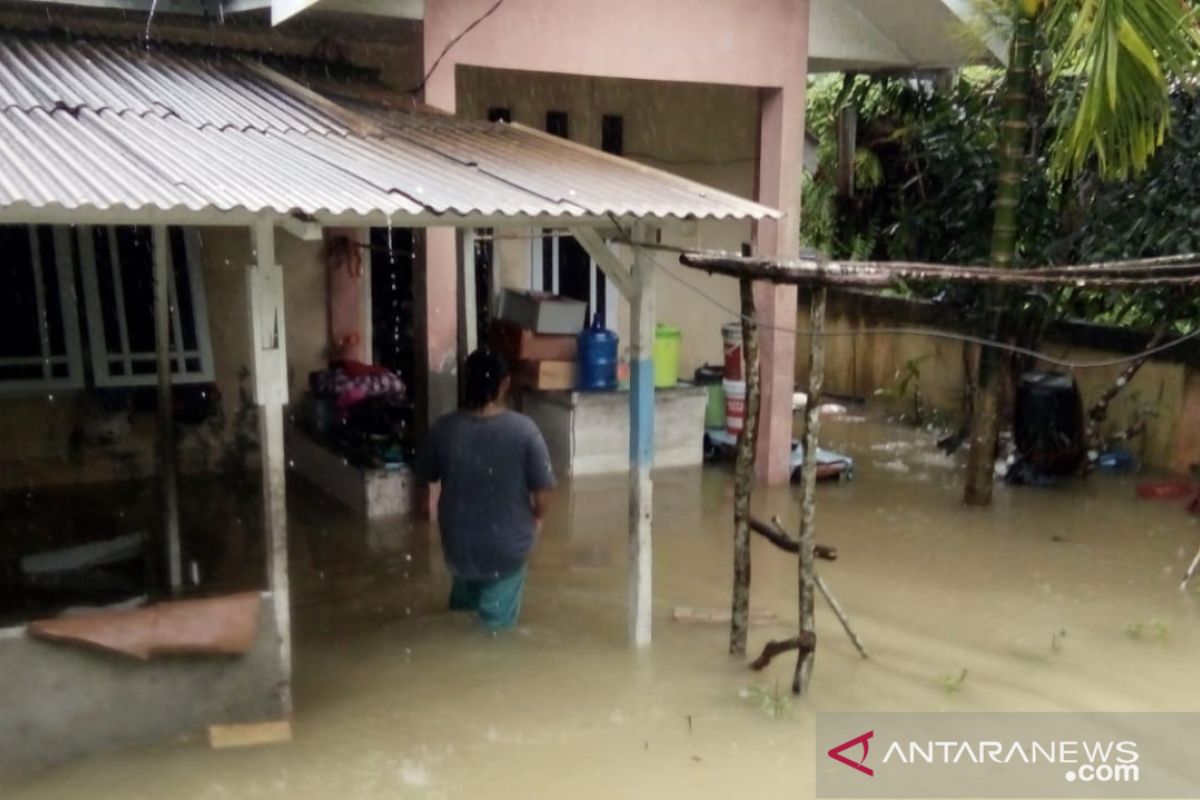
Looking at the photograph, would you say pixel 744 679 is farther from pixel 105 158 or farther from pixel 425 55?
pixel 425 55

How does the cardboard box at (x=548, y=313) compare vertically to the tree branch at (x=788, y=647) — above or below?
above

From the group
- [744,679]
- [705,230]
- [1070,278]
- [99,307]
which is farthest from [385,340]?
[1070,278]

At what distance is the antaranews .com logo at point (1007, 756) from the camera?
5156 millimetres

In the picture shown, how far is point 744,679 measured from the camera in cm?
617

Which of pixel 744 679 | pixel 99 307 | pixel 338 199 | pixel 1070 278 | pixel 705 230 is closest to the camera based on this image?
pixel 338 199

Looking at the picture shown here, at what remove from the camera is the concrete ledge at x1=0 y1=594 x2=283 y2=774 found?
4945 mm

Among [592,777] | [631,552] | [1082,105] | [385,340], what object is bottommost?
[592,777]

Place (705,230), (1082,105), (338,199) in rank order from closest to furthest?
(338,199)
(1082,105)
(705,230)

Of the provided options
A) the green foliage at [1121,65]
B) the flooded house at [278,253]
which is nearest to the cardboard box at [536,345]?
the flooded house at [278,253]

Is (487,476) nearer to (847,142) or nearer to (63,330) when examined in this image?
(63,330)

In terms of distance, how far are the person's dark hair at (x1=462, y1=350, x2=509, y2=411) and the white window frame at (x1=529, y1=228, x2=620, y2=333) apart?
4.96 m

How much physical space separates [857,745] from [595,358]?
17.6 ft

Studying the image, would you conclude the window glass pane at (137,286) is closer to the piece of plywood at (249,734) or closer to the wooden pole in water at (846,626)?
the piece of plywood at (249,734)

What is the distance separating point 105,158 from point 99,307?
14.4 feet
